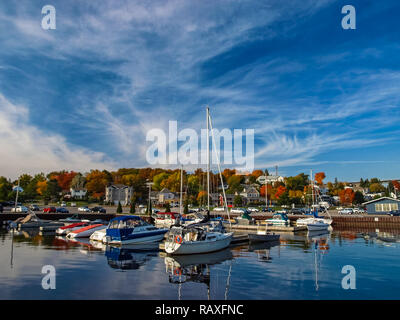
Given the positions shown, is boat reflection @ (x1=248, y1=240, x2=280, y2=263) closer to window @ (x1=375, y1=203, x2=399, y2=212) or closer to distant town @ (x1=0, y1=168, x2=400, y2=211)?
window @ (x1=375, y1=203, x2=399, y2=212)

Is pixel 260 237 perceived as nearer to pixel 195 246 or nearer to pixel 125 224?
pixel 195 246

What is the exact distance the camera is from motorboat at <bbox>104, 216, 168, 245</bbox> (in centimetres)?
2908

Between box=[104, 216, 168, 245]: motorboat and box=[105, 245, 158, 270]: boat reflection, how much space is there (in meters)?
0.88

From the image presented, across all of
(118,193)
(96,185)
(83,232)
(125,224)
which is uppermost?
(96,185)

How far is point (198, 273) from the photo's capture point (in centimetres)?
1811

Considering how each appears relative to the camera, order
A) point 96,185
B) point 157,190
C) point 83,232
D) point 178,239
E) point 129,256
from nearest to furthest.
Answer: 1. point 178,239
2. point 129,256
3. point 83,232
4. point 96,185
5. point 157,190

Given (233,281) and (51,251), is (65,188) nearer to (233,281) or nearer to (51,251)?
(51,251)

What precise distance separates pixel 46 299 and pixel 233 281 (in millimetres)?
9448

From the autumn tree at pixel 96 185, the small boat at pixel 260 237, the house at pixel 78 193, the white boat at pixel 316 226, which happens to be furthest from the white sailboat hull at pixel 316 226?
the house at pixel 78 193

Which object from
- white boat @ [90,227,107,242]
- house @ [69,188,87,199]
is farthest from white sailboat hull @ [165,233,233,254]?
house @ [69,188,87,199]

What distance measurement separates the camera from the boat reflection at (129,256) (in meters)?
20.2
